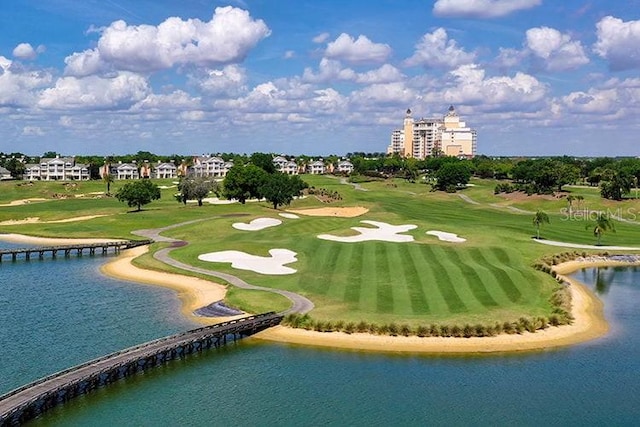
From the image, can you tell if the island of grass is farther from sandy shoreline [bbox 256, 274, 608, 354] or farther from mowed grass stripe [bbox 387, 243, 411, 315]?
sandy shoreline [bbox 256, 274, 608, 354]

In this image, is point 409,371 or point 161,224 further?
point 161,224

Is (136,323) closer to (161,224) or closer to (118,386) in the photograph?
(118,386)

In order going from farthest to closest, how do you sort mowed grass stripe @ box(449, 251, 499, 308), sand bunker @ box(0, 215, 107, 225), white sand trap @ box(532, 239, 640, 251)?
sand bunker @ box(0, 215, 107, 225) → white sand trap @ box(532, 239, 640, 251) → mowed grass stripe @ box(449, 251, 499, 308)

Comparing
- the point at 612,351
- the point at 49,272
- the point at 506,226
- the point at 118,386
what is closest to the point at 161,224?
the point at 49,272

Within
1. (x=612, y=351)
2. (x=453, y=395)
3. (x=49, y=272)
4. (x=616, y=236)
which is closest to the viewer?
(x=453, y=395)

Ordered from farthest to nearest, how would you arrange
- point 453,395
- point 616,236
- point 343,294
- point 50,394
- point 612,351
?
point 616,236, point 343,294, point 612,351, point 453,395, point 50,394

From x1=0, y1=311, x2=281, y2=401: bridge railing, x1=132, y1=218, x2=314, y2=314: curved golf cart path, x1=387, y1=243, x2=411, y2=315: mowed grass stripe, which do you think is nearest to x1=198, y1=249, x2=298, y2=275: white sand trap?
x1=132, y1=218, x2=314, y2=314: curved golf cart path

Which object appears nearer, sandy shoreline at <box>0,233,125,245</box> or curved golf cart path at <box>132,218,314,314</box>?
curved golf cart path at <box>132,218,314,314</box>
